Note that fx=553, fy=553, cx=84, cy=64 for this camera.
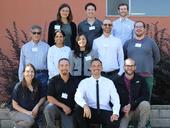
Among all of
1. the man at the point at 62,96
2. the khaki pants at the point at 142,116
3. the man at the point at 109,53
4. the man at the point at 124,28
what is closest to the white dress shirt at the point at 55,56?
the man at the point at 62,96

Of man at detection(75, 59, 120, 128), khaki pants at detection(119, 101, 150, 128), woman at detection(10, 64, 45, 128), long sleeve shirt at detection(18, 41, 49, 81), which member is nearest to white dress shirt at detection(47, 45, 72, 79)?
long sleeve shirt at detection(18, 41, 49, 81)

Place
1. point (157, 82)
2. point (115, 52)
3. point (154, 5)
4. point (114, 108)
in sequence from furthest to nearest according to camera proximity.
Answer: point (154, 5)
point (157, 82)
point (115, 52)
point (114, 108)

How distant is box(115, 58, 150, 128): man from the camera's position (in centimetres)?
916

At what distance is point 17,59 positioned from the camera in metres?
11.4

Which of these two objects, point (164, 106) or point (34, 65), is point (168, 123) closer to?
point (164, 106)

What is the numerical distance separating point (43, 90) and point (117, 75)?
130 cm

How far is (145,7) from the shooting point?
12172 mm

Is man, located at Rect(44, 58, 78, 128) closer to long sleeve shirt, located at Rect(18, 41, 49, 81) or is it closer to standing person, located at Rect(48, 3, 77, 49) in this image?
long sleeve shirt, located at Rect(18, 41, 49, 81)

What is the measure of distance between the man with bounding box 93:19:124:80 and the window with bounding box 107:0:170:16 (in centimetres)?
261

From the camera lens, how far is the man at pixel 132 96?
916 cm

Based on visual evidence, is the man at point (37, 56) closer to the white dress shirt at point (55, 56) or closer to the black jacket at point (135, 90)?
the white dress shirt at point (55, 56)

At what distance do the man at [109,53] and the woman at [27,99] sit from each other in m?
1.17

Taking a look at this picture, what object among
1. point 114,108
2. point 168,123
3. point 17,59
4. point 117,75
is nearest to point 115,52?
point 117,75

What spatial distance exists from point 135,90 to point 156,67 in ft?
5.70
